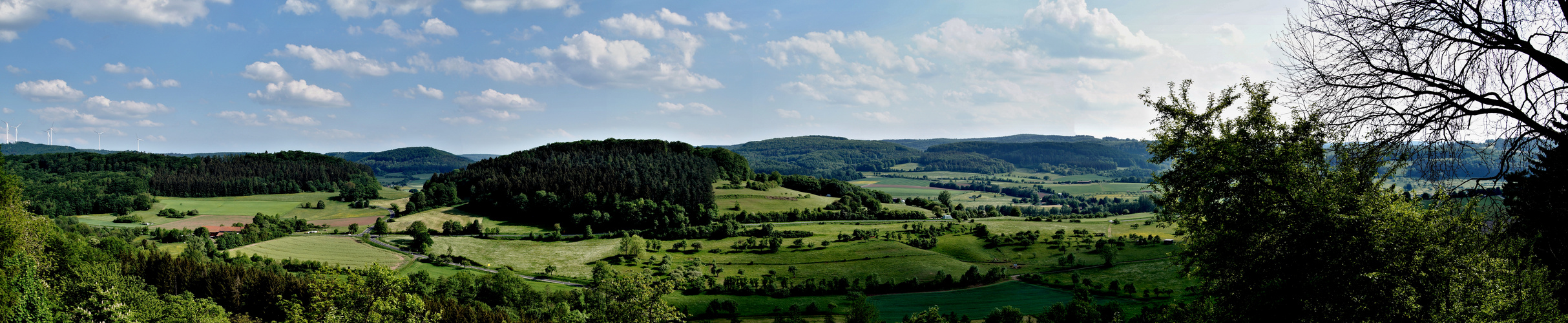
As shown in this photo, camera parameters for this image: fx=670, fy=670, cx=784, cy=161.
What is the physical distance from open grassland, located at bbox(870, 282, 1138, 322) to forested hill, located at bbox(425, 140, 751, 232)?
1809 inches

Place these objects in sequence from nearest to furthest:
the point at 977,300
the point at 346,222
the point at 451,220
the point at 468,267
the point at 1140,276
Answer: the point at 977,300, the point at 1140,276, the point at 468,267, the point at 451,220, the point at 346,222

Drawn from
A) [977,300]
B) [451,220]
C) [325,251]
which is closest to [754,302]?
[977,300]

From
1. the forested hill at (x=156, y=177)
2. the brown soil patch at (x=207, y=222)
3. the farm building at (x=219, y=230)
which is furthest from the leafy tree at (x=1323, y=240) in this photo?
the forested hill at (x=156, y=177)

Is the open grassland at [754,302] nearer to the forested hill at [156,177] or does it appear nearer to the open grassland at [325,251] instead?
the open grassland at [325,251]

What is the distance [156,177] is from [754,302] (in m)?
138

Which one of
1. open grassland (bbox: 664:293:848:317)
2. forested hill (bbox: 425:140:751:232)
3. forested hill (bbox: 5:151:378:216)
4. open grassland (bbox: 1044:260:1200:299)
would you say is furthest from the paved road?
forested hill (bbox: 5:151:378:216)

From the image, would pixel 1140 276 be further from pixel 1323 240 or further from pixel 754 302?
pixel 1323 240

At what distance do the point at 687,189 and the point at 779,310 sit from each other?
56.9m

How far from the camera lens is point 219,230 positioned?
91.2 meters

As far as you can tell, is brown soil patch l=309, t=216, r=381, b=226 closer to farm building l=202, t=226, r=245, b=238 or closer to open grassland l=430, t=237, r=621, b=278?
farm building l=202, t=226, r=245, b=238

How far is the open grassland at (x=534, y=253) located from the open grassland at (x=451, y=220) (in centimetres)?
788

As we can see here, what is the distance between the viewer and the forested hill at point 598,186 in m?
104

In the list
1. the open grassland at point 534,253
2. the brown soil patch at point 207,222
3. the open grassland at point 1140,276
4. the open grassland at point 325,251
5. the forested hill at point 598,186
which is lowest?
the open grassland at point 1140,276

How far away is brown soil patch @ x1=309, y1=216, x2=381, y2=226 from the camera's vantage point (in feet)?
337
